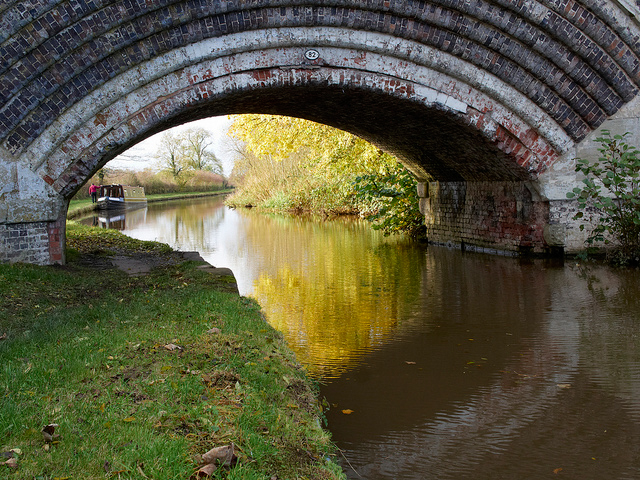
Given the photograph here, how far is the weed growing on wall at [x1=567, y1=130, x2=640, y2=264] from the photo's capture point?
9805mm

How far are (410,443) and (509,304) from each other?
4.45 m

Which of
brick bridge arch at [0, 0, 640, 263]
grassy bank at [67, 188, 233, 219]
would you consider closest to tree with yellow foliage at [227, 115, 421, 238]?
brick bridge arch at [0, 0, 640, 263]

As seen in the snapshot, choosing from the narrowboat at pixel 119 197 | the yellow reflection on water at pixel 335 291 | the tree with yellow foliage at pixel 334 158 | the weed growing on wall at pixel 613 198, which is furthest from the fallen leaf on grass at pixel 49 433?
the narrowboat at pixel 119 197

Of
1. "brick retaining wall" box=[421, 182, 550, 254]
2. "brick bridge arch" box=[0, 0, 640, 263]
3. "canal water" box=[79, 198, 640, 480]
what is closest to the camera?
"canal water" box=[79, 198, 640, 480]

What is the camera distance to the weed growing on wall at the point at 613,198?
9805 millimetres

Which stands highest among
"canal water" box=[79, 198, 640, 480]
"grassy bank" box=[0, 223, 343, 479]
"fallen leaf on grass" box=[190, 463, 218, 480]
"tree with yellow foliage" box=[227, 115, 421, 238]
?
"tree with yellow foliage" box=[227, 115, 421, 238]

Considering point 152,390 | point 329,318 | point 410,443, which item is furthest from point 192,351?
point 329,318

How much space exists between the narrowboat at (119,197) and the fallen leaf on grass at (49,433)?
33.8 m

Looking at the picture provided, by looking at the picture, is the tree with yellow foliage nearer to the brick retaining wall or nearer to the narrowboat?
the brick retaining wall

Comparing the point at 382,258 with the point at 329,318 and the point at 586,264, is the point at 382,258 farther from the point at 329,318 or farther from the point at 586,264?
the point at 329,318

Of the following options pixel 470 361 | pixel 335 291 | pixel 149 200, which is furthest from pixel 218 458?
pixel 149 200

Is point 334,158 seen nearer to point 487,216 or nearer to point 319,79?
point 487,216

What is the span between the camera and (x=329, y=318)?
739cm

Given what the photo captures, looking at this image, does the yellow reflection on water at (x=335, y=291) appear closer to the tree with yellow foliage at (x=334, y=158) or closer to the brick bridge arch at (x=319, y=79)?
the tree with yellow foliage at (x=334, y=158)
